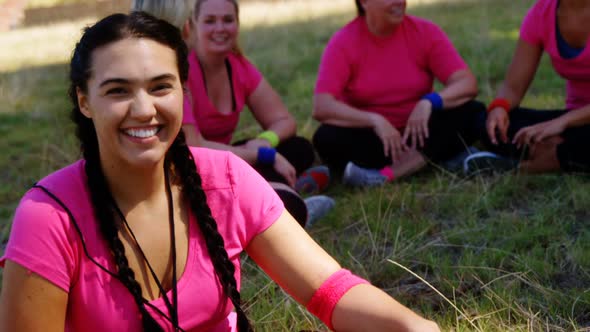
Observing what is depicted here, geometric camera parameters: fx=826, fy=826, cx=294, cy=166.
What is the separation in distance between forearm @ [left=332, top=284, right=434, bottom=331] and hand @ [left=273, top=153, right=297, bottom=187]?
1909 mm

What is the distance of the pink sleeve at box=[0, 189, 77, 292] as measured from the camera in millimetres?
1820

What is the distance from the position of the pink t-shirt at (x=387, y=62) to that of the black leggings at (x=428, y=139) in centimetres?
18

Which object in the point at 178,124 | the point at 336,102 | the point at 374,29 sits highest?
the point at 178,124

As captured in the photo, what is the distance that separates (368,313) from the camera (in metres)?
1.99

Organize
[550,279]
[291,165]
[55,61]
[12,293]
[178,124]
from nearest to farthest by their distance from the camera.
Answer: [12,293]
[178,124]
[550,279]
[291,165]
[55,61]

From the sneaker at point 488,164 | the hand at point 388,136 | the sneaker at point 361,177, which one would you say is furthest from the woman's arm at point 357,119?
the sneaker at point 488,164

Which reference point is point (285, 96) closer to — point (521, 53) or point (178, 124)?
point (521, 53)

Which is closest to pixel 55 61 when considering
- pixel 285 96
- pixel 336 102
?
pixel 285 96

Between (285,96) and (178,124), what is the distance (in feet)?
13.9

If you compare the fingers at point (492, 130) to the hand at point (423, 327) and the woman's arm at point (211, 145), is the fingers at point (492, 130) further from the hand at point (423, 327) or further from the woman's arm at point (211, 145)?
the hand at point (423, 327)

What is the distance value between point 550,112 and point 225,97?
1.67m

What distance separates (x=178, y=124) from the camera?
6.53 ft

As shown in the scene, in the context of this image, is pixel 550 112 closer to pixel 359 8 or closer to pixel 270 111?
pixel 359 8

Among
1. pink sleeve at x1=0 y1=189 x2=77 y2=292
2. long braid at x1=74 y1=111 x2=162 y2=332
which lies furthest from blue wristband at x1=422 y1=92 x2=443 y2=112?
pink sleeve at x1=0 y1=189 x2=77 y2=292
